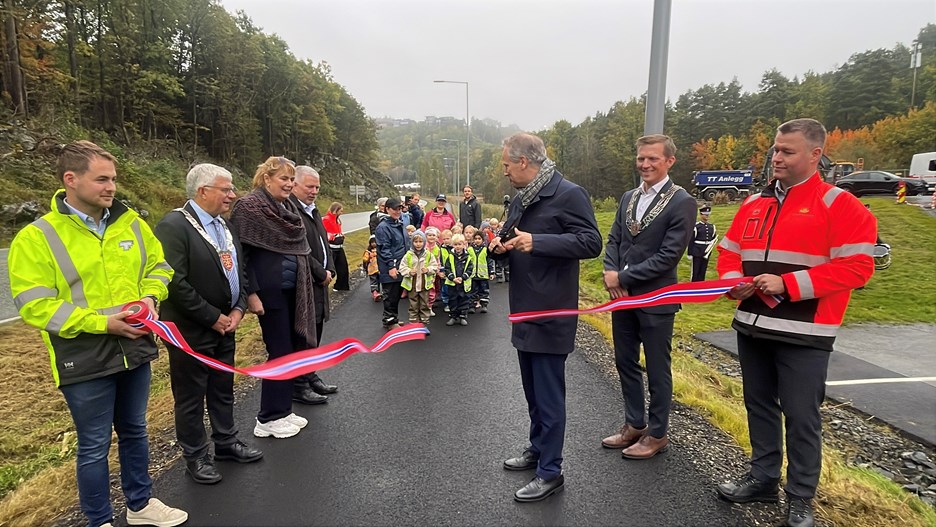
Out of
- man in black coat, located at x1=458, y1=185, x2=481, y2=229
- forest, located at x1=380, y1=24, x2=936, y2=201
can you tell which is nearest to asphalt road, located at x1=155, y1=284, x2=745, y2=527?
man in black coat, located at x1=458, y1=185, x2=481, y2=229

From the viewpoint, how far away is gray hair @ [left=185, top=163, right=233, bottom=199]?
3465 mm

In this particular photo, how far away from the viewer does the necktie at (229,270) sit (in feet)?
11.8

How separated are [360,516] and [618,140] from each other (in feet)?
221

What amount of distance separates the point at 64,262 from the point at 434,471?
8.64 ft

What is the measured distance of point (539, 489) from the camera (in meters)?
3.24

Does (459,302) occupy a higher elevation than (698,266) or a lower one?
lower

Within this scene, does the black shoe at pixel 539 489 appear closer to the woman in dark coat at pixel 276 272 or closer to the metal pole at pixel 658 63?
the woman in dark coat at pixel 276 272

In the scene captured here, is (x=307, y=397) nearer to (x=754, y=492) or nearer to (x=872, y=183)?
(x=754, y=492)

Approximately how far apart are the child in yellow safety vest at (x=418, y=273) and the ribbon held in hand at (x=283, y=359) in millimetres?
4210

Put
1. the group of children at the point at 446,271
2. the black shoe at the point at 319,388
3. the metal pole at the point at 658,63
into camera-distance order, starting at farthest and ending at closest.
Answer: the group of children at the point at 446,271
the metal pole at the point at 658,63
the black shoe at the point at 319,388

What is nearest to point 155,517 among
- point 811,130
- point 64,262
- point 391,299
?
point 64,262

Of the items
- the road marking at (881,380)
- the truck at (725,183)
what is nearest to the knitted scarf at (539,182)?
the road marking at (881,380)

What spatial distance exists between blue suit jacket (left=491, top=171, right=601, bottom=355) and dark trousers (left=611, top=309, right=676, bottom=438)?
30.2 inches

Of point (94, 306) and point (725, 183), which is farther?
point (725, 183)
